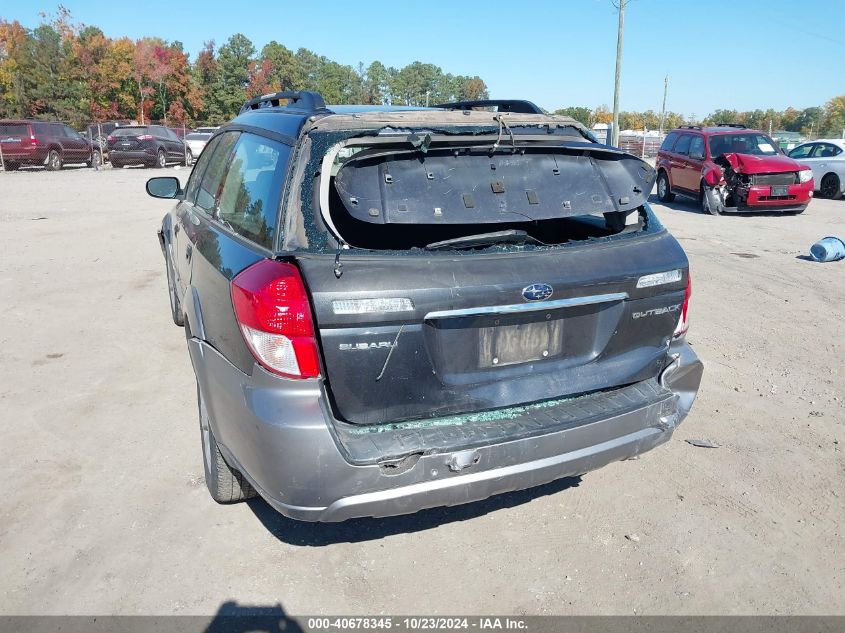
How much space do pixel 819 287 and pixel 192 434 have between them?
276 inches

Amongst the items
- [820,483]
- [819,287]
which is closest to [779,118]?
[819,287]

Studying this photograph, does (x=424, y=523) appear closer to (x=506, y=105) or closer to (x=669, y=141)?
(x=506, y=105)

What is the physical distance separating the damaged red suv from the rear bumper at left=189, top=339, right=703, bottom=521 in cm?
1240

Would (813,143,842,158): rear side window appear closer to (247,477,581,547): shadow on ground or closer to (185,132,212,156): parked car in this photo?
(247,477,581,547): shadow on ground

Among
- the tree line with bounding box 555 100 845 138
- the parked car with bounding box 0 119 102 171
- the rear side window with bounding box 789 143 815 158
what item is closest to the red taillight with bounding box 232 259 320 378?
the rear side window with bounding box 789 143 815 158

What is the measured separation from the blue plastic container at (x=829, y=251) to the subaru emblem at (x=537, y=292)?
7855 mm

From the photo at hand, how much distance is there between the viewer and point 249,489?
3148 millimetres

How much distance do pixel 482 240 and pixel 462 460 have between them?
913 mm

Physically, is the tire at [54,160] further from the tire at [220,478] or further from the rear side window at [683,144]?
the tire at [220,478]

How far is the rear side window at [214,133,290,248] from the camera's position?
2715 millimetres

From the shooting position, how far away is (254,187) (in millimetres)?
3039

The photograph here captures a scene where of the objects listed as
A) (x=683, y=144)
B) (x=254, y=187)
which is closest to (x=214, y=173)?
(x=254, y=187)

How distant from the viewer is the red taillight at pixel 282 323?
2365 millimetres

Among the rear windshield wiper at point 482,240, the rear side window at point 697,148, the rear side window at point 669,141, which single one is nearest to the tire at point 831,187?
the rear side window at point 669,141
